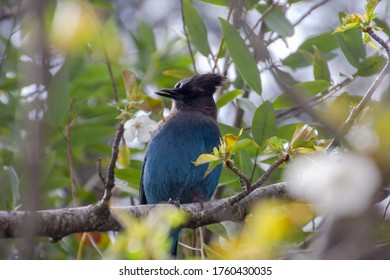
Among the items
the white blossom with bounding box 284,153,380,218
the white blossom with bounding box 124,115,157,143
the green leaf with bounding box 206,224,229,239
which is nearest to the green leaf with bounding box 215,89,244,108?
the green leaf with bounding box 206,224,229,239

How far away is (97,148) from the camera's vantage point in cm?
468

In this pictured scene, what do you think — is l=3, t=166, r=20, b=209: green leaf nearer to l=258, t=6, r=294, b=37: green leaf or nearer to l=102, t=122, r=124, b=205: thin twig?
l=102, t=122, r=124, b=205: thin twig

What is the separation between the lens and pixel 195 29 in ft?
13.0

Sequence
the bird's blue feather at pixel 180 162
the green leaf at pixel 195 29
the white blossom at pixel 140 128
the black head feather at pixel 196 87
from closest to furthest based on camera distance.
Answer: the white blossom at pixel 140 128
the green leaf at pixel 195 29
the bird's blue feather at pixel 180 162
the black head feather at pixel 196 87

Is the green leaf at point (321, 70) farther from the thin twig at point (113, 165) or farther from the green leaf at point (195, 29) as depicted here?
the thin twig at point (113, 165)

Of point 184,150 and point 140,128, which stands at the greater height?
point 184,150

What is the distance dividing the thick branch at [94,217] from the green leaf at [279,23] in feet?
2.87

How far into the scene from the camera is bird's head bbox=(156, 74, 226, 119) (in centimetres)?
455

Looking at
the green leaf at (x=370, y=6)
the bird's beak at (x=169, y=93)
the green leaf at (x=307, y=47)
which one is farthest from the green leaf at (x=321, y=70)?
the green leaf at (x=370, y=6)

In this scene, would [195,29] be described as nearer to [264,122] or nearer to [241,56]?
[241,56]

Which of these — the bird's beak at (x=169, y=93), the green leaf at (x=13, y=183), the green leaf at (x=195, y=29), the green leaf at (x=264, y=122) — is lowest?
the green leaf at (x=13, y=183)

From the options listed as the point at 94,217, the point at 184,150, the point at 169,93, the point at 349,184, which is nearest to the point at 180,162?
Answer: the point at 184,150

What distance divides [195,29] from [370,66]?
1.00 m

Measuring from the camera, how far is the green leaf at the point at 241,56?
11.4ft
